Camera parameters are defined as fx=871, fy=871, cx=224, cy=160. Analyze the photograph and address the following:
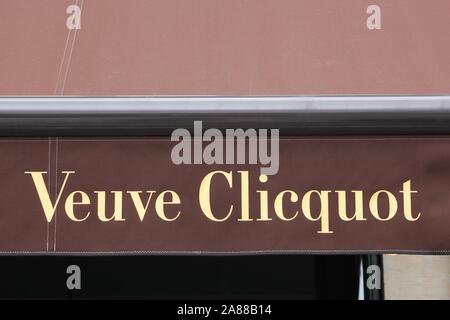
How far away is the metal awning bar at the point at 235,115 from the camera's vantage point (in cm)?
345

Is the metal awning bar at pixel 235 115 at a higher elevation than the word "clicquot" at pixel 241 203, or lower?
higher

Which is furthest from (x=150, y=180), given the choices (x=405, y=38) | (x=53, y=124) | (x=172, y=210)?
(x=405, y=38)

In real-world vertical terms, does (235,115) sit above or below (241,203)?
above

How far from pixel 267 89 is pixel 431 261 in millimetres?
2461

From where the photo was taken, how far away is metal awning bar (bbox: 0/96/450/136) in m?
3.45

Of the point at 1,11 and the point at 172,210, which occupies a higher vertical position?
the point at 1,11

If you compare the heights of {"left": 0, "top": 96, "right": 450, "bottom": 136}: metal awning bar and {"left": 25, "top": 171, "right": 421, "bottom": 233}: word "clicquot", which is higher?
{"left": 0, "top": 96, "right": 450, "bottom": 136}: metal awning bar

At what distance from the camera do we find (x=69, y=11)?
4.23 metres

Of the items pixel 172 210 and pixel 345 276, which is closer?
pixel 172 210

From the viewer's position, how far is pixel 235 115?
3.46 m

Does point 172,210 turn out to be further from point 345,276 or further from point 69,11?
point 345,276
